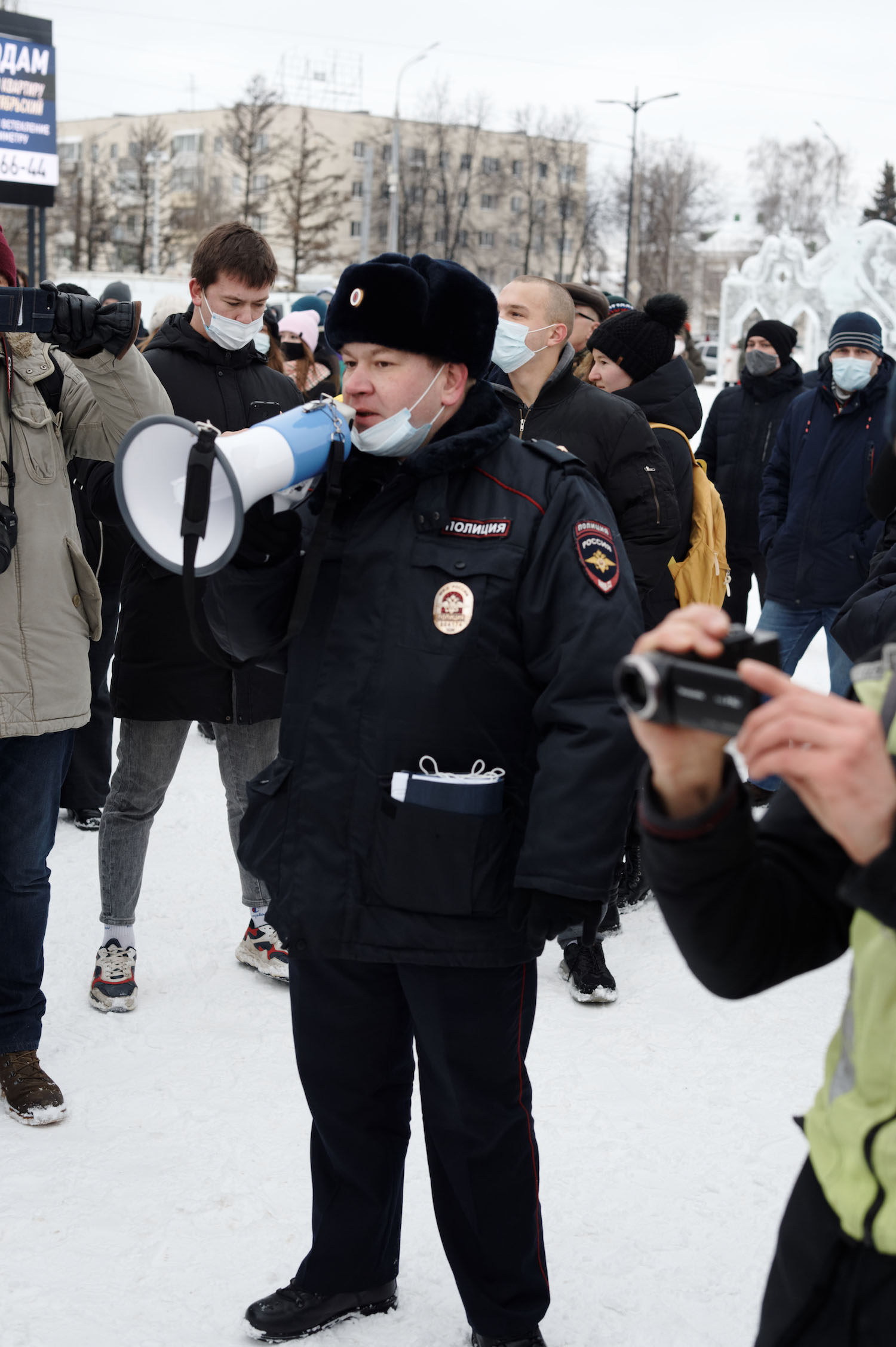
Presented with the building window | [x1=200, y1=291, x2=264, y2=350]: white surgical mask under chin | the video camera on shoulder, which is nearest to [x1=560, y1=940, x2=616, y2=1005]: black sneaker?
[x1=200, y1=291, x2=264, y2=350]: white surgical mask under chin

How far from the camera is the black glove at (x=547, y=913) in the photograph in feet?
6.89

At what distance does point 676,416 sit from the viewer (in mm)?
4641

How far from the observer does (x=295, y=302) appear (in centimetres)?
920

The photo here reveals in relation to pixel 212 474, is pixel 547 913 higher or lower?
lower

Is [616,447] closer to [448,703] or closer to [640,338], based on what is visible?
[640,338]

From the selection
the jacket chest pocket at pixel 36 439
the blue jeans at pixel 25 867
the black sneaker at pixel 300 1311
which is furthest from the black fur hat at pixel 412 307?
the black sneaker at pixel 300 1311

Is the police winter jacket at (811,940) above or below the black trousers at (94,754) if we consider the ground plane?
above

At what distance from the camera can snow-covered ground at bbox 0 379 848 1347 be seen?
258cm

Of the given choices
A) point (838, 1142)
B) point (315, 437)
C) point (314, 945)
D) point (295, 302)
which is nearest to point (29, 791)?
point (314, 945)

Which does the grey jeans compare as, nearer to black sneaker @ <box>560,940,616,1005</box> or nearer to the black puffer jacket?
black sneaker @ <box>560,940,616,1005</box>

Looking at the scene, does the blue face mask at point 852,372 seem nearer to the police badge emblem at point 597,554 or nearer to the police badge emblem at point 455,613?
the police badge emblem at point 597,554

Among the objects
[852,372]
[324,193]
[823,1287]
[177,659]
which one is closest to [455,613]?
[823,1287]

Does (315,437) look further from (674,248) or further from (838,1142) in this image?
(674,248)

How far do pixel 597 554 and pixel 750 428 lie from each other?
15.5 feet
